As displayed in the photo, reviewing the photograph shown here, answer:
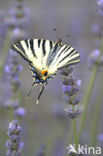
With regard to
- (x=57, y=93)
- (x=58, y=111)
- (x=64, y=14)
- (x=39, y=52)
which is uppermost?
(x=64, y=14)

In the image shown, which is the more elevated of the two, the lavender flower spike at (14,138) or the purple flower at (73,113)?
the purple flower at (73,113)

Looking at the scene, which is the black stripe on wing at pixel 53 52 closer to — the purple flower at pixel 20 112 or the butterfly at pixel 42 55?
the butterfly at pixel 42 55

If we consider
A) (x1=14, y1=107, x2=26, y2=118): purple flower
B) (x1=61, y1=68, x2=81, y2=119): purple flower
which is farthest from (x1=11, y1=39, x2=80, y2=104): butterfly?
(x1=14, y1=107, x2=26, y2=118): purple flower

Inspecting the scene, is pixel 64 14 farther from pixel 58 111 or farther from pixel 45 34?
pixel 58 111

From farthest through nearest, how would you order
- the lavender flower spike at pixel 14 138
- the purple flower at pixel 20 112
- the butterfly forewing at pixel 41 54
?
the purple flower at pixel 20 112, the butterfly forewing at pixel 41 54, the lavender flower spike at pixel 14 138

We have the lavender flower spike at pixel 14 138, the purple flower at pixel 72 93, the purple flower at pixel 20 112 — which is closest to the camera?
the lavender flower spike at pixel 14 138

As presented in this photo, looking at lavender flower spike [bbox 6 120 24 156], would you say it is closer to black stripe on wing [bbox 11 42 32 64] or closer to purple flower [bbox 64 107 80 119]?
purple flower [bbox 64 107 80 119]

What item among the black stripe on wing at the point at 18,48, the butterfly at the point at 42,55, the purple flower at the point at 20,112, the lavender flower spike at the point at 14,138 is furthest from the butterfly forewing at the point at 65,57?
the purple flower at the point at 20,112

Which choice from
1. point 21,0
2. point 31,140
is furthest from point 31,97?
point 21,0
